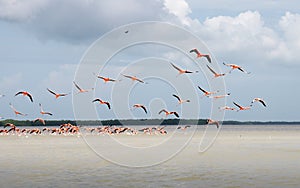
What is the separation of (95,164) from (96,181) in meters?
7.57

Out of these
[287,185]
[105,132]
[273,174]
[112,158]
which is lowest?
[287,185]

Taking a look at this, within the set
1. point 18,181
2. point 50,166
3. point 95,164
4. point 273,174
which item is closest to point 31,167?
point 50,166

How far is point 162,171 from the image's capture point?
2836 centimetres

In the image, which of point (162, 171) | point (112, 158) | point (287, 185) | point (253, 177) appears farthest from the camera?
point (112, 158)

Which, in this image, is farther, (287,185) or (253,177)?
(253,177)

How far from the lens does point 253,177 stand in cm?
2573

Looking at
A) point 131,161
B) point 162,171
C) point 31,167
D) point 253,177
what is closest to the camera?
point 253,177

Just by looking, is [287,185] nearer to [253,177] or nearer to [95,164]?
[253,177]

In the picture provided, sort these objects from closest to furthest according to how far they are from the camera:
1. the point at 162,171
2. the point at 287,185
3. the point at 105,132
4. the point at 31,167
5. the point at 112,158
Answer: the point at 287,185 < the point at 162,171 < the point at 31,167 < the point at 112,158 < the point at 105,132

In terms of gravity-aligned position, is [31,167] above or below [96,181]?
above

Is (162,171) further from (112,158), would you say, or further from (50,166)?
(112,158)

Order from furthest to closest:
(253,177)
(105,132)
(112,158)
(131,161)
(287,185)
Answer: (105,132) → (112,158) → (131,161) → (253,177) → (287,185)

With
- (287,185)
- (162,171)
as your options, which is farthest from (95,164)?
(287,185)

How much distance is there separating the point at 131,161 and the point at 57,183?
34.3ft
